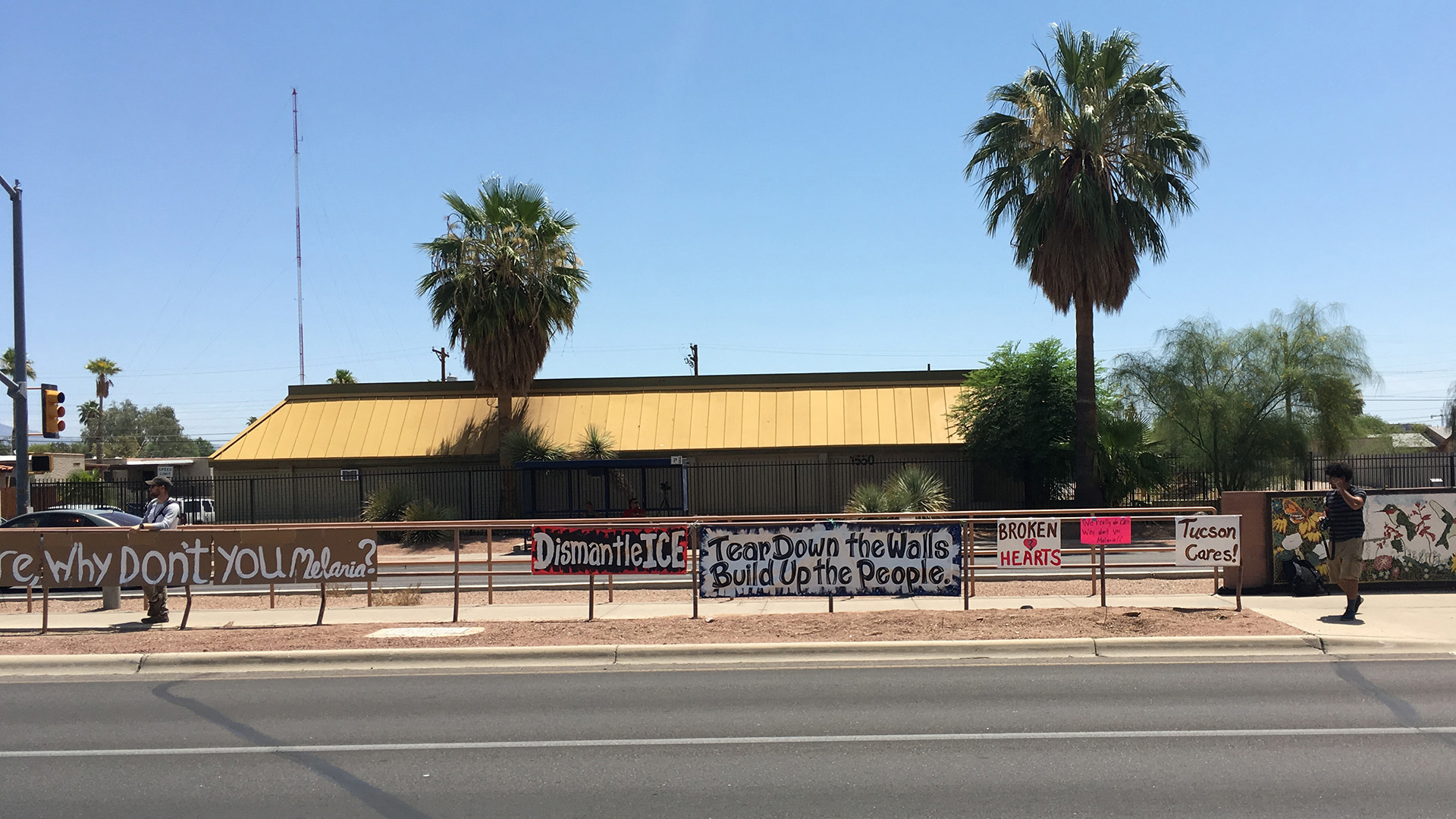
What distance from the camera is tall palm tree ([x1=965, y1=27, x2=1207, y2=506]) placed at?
25469 millimetres

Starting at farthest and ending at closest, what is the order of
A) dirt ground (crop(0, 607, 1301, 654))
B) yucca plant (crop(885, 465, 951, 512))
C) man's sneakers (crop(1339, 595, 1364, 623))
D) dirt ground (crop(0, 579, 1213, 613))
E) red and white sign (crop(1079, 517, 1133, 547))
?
1. yucca plant (crop(885, 465, 951, 512))
2. dirt ground (crop(0, 579, 1213, 613))
3. red and white sign (crop(1079, 517, 1133, 547))
4. man's sneakers (crop(1339, 595, 1364, 623))
5. dirt ground (crop(0, 607, 1301, 654))

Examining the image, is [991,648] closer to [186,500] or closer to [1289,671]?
[1289,671]

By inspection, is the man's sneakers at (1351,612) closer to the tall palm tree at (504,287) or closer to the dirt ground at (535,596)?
the dirt ground at (535,596)

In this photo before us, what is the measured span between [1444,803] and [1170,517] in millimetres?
7772

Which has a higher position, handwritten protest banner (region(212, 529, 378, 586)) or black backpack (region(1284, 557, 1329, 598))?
handwritten protest banner (region(212, 529, 378, 586))

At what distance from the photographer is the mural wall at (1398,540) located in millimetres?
13383

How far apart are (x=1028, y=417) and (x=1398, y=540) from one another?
1455 cm

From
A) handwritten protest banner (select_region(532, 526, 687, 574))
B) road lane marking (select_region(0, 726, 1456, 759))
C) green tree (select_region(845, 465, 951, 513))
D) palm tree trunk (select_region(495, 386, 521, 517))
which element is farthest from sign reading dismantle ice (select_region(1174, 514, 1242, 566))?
palm tree trunk (select_region(495, 386, 521, 517))

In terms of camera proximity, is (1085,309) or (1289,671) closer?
(1289,671)

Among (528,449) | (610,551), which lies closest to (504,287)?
(528,449)

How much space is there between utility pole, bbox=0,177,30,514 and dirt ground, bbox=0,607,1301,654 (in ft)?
38.2

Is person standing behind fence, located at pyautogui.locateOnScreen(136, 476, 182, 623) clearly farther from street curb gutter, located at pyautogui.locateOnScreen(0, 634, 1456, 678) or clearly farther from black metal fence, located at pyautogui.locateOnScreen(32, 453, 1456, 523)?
black metal fence, located at pyautogui.locateOnScreen(32, 453, 1456, 523)

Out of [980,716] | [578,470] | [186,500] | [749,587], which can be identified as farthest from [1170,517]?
[186,500]

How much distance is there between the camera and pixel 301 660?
10.3 m
